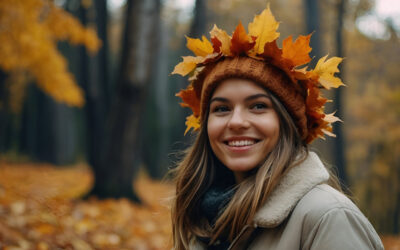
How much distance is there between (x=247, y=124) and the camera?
6.89 feet

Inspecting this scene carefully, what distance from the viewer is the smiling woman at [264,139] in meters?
1.85

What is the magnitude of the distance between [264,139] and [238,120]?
0.17m

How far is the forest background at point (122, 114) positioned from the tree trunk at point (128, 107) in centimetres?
2

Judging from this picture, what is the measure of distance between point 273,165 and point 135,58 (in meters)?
5.67

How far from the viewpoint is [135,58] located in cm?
732

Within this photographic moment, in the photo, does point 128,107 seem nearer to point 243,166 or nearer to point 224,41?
point 224,41

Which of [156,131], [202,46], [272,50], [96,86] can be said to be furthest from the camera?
[156,131]

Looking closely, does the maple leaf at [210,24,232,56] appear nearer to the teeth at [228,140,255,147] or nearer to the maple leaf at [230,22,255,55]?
the maple leaf at [230,22,255,55]

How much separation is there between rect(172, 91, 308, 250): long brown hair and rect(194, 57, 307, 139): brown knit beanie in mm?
49

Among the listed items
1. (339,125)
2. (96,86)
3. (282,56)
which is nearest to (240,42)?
(282,56)

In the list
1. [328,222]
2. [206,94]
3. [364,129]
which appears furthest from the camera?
[364,129]

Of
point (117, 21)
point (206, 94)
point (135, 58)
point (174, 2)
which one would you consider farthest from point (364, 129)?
point (117, 21)

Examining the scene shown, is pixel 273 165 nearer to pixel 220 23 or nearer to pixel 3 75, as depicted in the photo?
pixel 3 75

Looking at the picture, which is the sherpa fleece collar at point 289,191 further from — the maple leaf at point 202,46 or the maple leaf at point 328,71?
the maple leaf at point 202,46
